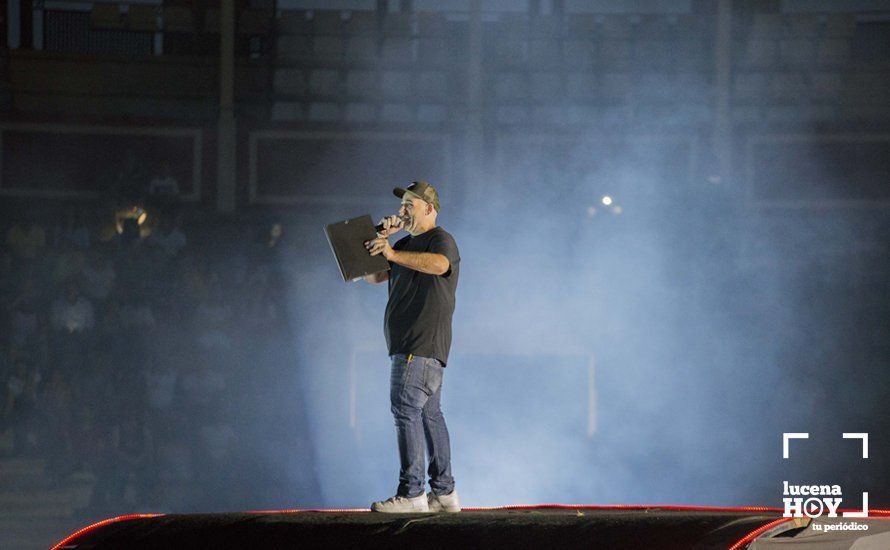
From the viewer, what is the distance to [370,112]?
11859 mm

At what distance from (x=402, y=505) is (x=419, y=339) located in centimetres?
60

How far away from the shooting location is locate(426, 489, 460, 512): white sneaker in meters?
4.28

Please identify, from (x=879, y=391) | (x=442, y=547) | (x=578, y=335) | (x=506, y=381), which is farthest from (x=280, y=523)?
(x=879, y=391)

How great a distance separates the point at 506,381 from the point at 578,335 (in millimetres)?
794

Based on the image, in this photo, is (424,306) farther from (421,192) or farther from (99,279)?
(99,279)

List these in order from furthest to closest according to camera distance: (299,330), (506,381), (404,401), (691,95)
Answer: (691,95) < (299,330) < (506,381) < (404,401)

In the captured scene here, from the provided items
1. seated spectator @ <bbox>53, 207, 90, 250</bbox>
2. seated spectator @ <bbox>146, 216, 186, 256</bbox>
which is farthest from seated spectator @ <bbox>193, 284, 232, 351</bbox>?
seated spectator @ <bbox>53, 207, 90, 250</bbox>

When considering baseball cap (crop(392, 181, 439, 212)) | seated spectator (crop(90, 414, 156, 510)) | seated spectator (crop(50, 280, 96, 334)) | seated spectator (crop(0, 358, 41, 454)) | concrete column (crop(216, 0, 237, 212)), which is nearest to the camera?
baseball cap (crop(392, 181, 439, 212))

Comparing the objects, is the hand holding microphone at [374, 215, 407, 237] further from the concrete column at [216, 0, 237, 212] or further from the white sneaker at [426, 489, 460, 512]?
the concrete column at [216, 0, 237, 212]

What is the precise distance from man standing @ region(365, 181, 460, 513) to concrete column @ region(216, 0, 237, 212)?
7524 millimetres

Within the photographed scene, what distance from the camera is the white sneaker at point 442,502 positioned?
428 centimetres

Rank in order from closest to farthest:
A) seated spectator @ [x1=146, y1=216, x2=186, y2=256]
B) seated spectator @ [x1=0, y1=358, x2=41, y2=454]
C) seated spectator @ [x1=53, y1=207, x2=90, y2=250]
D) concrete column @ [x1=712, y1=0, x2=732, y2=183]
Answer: seated spectator @ [x1=0, y1=358, x2=41, y2=454] < seated spectator @ [x1=146, y1=216, x2=186, y2=256] < seated spectator @ [x1=53, y1=207, x2=90, y2=250] < concrete column @ [x1=712, y1=0, x2=732, y2=183]

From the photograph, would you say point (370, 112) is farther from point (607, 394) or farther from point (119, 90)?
point (607, 394)

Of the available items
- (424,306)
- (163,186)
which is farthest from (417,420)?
(163,186)
